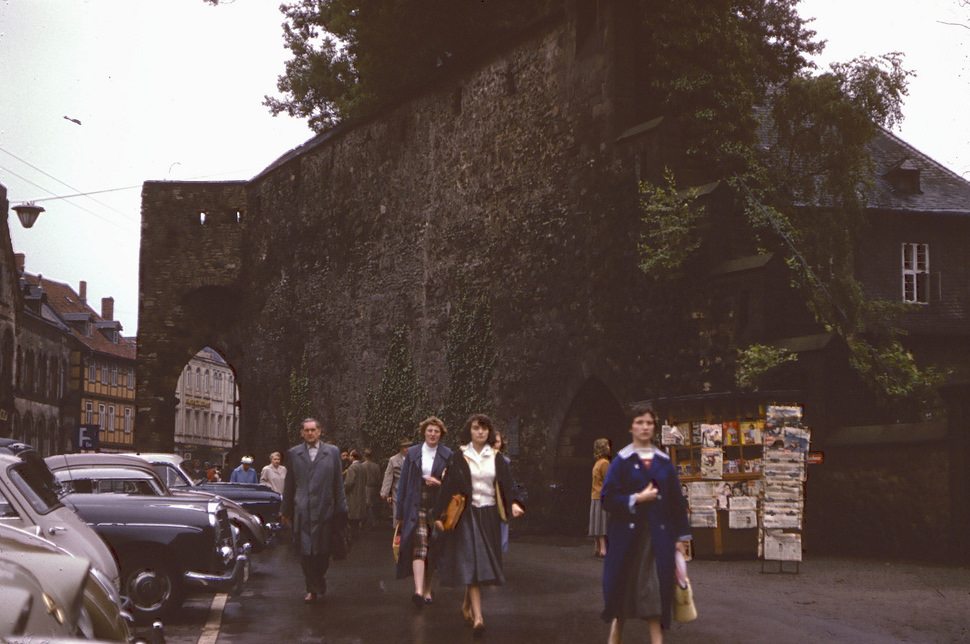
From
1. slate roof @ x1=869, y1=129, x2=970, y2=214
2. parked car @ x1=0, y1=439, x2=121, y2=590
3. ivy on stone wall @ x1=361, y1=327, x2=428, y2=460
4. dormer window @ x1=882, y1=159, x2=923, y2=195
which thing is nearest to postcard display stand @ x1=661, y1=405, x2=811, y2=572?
parked car @ x1=0, y1=439, x2=121, y2=590

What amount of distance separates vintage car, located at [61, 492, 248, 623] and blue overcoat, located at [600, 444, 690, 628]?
4.00m

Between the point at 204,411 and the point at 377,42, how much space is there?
6730 cm

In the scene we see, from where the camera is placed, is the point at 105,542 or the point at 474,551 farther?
the point at 474,551

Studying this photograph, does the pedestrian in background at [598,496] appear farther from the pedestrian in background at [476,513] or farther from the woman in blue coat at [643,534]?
the woman in blue coat at [643,534]

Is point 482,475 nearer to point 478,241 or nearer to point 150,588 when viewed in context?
point 150,588

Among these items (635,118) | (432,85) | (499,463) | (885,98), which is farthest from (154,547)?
(432,85)

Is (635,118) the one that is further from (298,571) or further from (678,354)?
(298,571)

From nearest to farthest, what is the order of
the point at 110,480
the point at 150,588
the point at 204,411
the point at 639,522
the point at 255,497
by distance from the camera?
the point at 639,522 < the point at 150,588 < the point at 110,480 < the point at 255,497 < the point at 204,411

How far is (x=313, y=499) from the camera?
12156 mm

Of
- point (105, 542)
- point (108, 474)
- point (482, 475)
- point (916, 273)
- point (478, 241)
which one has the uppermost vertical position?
point (916, 273)

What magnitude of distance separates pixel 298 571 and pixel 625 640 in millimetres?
7532

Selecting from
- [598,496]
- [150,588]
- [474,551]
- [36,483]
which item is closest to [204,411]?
[598,496]

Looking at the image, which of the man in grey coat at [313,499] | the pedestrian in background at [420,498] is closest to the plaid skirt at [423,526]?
the pedestrian in background at [420,498]

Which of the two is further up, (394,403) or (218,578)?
(394,403)
